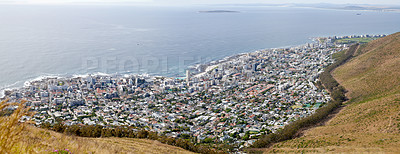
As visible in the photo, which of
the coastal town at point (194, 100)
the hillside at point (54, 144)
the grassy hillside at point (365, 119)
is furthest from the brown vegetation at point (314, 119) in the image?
the hillside at point (54, 144)

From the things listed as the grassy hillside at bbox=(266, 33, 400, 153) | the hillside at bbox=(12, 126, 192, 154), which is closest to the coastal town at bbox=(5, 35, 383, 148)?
the grassy hillside at bbox=(266, 33, 400, 153)

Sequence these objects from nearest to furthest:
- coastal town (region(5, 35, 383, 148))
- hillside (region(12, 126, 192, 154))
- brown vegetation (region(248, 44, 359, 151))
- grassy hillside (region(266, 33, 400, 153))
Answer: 1. hillside (region(12, 126, 192, 154))
2. grassy hillside (region(266, 33, 400, 153))
3. brown vegetation (region(248, 44, 359, 151))
4. coastal town (region(5, 35, 383, 148))

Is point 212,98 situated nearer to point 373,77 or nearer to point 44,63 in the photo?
point 373,77

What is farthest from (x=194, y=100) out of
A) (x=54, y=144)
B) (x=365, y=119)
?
(x=54, y=144)

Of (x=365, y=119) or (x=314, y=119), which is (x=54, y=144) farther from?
(x=365, y=119)

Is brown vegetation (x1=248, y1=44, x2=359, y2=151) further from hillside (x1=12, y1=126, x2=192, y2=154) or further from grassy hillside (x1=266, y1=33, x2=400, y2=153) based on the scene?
hillside (x1=12, y1=126, x2=192, y2=154)

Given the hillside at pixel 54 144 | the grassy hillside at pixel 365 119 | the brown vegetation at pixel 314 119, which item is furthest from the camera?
the brown vegetation at pixel 314 119

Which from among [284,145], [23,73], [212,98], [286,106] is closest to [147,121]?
[212,98]

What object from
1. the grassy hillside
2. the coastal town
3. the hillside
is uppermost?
the hillside

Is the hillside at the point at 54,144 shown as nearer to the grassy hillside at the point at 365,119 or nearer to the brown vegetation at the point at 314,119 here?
the brown vegetation at the point at 314,119
